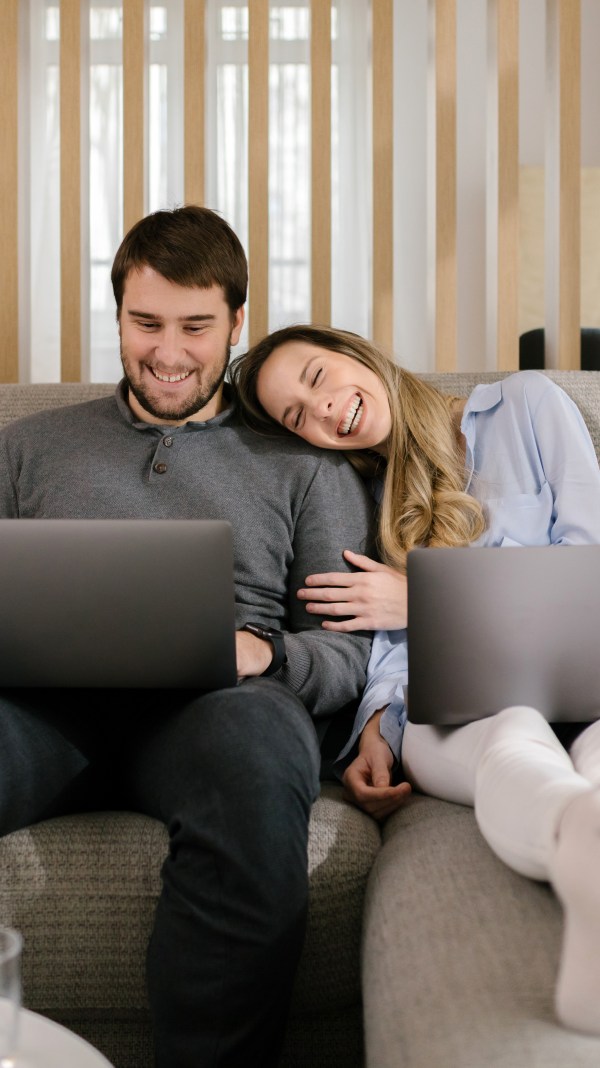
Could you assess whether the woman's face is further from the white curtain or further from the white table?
the white curtain

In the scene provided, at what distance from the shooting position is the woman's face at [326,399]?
1.48 m

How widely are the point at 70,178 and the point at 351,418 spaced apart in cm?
95

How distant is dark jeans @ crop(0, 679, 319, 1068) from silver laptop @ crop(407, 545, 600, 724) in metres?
0.16

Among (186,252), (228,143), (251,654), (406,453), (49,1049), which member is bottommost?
(49,1049)

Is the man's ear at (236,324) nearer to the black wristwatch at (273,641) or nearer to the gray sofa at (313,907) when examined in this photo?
the black wristwatch at (273,641)

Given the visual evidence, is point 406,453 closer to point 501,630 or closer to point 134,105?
point 501,630

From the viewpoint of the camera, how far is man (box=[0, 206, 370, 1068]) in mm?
860

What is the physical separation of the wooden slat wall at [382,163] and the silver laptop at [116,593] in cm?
117

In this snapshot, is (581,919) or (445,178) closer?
(581,919)

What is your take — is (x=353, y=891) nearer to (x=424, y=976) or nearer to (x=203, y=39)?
(x=424, y=976)

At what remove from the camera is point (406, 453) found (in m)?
1.49

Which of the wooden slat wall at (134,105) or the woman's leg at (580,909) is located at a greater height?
the wooden slat wall at (134,105)

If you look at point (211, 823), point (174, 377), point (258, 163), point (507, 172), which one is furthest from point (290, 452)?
point (507, 172)

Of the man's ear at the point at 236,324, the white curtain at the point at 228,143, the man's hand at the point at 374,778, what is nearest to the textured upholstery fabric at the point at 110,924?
the man's hand at the point at 374,778
